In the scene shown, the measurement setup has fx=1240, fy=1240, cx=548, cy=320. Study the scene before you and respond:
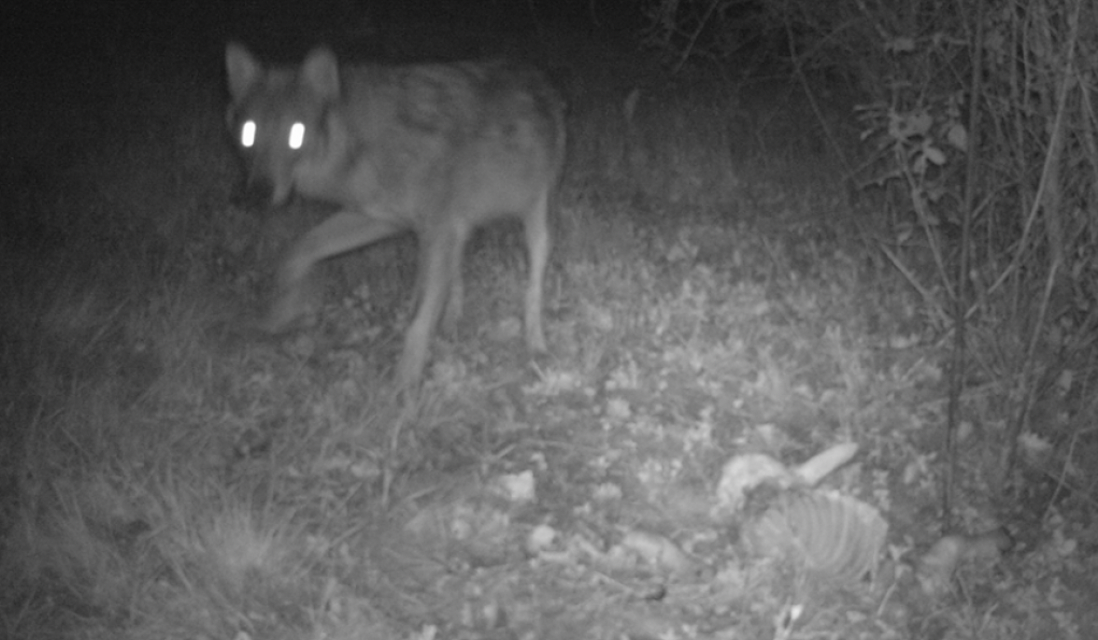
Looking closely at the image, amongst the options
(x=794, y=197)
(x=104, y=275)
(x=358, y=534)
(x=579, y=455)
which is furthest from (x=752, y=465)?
(x=794, y=197)

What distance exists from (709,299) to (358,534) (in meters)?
3.11

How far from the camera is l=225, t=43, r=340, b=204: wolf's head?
5684mm

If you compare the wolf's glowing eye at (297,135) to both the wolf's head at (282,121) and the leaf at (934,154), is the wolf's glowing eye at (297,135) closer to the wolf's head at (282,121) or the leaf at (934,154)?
the wolf's head at (282,121)

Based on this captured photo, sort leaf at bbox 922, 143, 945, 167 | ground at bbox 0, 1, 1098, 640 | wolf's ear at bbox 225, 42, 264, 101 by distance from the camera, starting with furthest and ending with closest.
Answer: wolf's ear at bbox 225, 42, 264, 101
leaf at bbox 922, 143, 945, 167
ground at bbox 0, 1, 1098, 640

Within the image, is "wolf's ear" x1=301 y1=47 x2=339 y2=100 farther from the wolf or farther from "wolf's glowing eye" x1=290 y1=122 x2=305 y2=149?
"wolf's glowing eye" x1=290 y1=122 x2=305 y2=149

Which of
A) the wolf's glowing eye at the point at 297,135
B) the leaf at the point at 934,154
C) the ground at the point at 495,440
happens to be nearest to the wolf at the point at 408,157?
the wolf's glowing eye at the point at 297,135

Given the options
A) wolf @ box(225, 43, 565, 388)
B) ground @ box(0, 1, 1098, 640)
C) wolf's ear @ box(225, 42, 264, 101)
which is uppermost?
wolf's ear @ box(225, 42, 264, 101)

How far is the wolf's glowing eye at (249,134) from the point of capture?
5703mm

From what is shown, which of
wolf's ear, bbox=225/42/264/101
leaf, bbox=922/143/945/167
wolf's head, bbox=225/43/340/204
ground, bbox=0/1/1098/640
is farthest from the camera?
wolf's ear, bbox=225/42/264/101

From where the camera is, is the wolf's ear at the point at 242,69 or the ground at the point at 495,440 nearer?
the ground at the point at 495,440

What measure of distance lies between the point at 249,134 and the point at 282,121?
0.17m

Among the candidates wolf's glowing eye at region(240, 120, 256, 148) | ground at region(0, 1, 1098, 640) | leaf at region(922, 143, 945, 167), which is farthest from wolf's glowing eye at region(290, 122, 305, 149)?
leaf at region(922, 143, 945, 167)

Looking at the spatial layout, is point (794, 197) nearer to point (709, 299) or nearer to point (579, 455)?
point (709, 299)

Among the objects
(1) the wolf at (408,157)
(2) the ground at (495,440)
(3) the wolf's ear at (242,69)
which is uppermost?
(3) the wolf's ear at (242,69)
